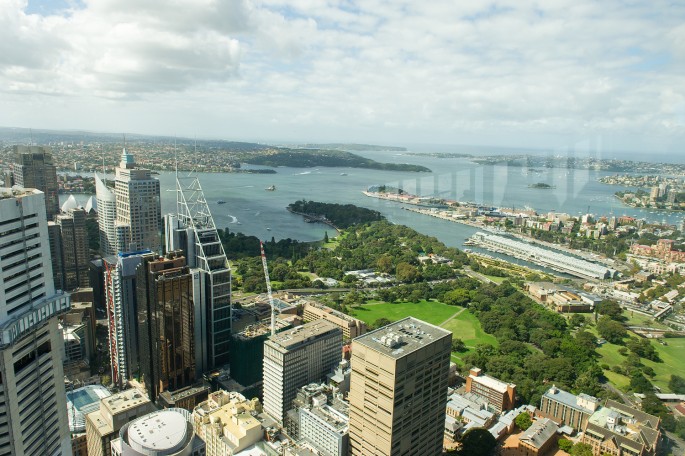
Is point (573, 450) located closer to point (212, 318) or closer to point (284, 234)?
point (212, 318)

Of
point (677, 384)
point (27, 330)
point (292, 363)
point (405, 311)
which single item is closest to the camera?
point (27, 330)

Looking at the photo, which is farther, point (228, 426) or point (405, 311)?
point (405, 311)

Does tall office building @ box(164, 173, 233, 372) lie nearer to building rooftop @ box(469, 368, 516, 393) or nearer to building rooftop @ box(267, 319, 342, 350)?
building rooftop @ box(267, 319, 342, 350)

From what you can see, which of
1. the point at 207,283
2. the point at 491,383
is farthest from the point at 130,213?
the point at 491,383

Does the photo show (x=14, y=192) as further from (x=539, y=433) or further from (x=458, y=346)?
(x=458, y=346)

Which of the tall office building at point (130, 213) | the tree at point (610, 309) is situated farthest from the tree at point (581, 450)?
the tall office building at point (130, 213)

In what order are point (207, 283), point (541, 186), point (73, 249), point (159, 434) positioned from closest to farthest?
point (159, 434)
point (207, 283)
point (73, 249)
point (541, 186)

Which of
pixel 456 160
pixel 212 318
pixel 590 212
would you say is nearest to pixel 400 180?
pixel 456 160
